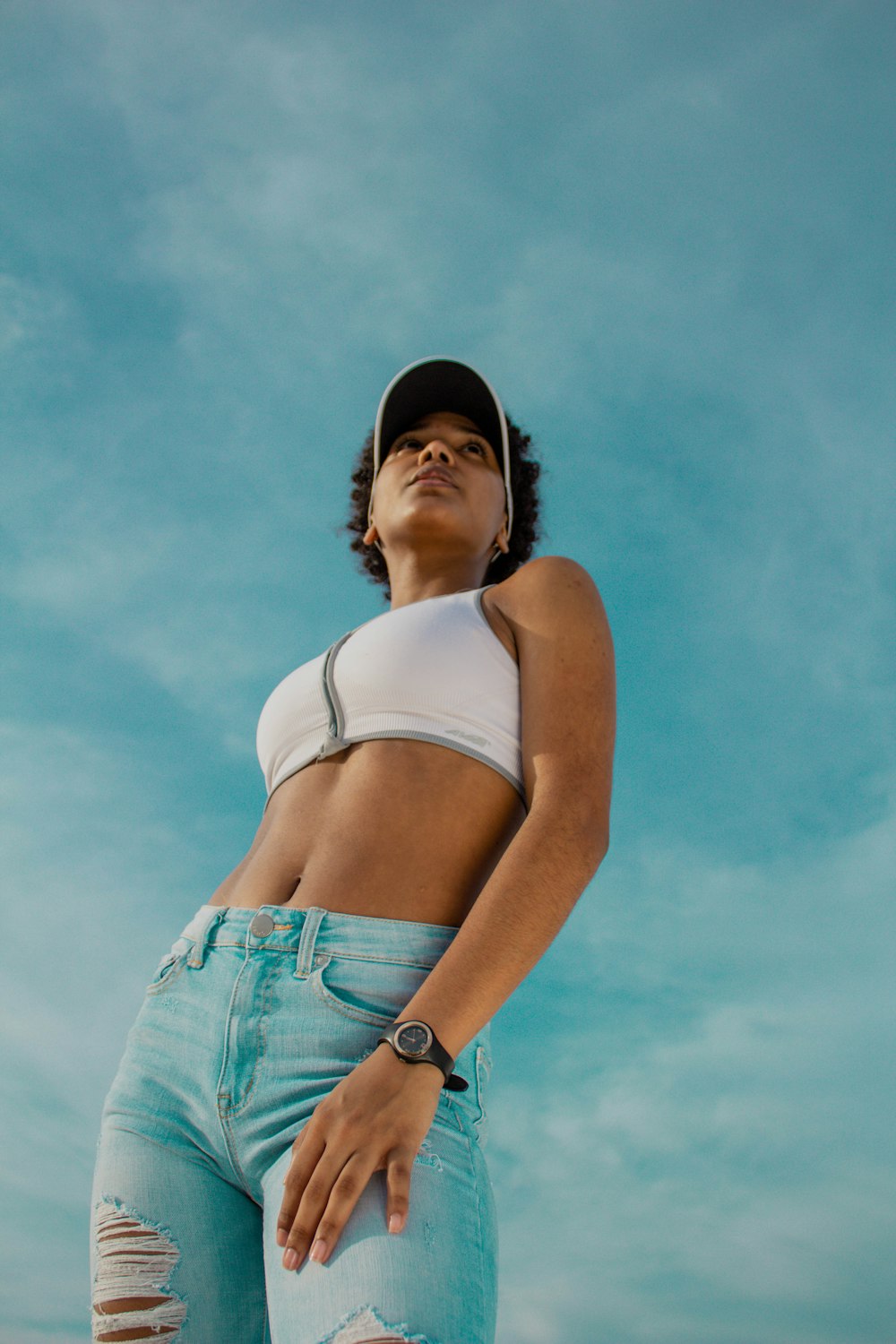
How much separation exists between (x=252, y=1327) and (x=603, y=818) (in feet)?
4.35

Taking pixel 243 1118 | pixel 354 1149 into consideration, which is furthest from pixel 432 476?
pixel 354 1149

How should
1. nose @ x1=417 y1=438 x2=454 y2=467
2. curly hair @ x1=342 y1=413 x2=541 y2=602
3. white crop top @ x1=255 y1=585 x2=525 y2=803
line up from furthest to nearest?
curly hair @ x1=342 y1=413 x2=541 y2=602
nose @ x1=417 y1=438 x2=454 y2=467
white crop top @ x1=255 y1=585 x2=525 y2=803

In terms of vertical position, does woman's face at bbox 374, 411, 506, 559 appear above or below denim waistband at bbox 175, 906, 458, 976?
above

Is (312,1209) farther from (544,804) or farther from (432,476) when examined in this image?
(432,476)

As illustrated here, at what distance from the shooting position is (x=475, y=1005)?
2133 millimetres

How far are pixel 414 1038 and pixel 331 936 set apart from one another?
34 centimetres

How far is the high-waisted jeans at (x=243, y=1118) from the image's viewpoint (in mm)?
2096

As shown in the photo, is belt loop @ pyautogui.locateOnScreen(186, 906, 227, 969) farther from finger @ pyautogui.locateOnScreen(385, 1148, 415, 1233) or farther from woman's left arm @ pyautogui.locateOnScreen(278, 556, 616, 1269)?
finger @ pyautogui.locateOnScreen(385, 1148, 415, 1233)

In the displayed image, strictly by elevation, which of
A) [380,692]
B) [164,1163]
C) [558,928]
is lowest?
[164,1163]

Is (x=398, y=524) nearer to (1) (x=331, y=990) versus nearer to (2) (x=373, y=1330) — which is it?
(1) (x=331, y=990)

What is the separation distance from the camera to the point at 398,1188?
1.92 meters

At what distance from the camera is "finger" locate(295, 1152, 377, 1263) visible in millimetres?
1888

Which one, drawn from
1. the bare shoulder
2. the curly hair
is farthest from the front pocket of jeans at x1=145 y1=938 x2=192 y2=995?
the curly hair

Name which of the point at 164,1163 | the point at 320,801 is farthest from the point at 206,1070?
the point at 320,801
